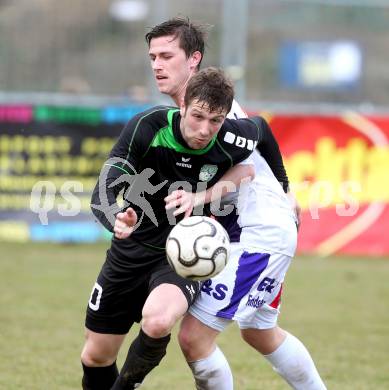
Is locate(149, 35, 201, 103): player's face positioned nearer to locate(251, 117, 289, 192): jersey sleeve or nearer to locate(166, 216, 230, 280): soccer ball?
locate(251, 117, 289, 192): jersey sleeve

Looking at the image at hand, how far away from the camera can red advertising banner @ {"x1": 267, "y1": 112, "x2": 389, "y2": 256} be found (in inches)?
440

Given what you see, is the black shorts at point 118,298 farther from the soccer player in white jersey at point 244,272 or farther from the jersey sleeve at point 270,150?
the jersey sleeve at point 270,150

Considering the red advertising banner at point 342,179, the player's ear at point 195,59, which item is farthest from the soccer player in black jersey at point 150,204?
the red advertising banner at point 342,179

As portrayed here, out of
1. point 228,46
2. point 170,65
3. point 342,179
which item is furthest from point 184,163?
point 228,46

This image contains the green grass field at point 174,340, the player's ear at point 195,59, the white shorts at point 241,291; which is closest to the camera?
the white shorts at point 241,291

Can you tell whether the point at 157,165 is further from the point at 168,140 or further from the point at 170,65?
the point at 170,65

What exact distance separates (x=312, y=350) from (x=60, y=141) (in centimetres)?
548

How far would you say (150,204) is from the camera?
4688mm

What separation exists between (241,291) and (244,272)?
94mm

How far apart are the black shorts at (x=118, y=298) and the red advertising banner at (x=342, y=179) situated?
6.54 metres

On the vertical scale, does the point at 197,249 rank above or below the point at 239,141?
below

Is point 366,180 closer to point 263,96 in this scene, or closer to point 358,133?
point 358,133

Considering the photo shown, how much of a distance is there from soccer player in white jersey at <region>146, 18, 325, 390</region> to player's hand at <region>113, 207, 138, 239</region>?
29 centimetres

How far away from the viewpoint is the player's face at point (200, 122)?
14.3 ft
